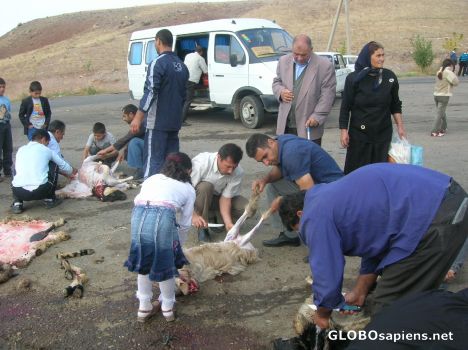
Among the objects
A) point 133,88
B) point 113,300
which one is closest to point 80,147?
point 133,88

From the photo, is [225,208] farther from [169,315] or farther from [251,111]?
[251,111]

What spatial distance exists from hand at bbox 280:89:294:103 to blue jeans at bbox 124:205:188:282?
237cm

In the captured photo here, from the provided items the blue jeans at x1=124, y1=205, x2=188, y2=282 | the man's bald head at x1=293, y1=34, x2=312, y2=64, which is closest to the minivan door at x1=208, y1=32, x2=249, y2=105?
the man's bald head at x1=293, y1=34, x2=312, y2=64

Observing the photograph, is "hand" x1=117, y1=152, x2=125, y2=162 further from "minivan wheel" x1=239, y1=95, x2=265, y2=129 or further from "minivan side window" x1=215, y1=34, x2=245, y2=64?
"minivan side window" x1=215, y1=34, x2=245, y2=64

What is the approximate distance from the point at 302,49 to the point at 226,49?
6334 millimetres

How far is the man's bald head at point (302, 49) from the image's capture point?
5.16 metres

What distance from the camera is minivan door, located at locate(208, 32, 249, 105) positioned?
1095cm

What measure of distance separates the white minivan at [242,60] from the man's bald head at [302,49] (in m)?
5.20

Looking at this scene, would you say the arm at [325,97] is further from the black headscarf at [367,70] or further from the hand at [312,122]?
the black headscarf at [367,70]

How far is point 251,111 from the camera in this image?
11.1 metres

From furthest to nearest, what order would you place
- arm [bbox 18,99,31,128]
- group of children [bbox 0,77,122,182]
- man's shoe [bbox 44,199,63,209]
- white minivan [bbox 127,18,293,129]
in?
white minivan [bbox 127,18,293,129], arm [bbox 18,99,31,128], group of children [bbox 0,77,122,182], man's shoe [bbox 44,199,63,209]

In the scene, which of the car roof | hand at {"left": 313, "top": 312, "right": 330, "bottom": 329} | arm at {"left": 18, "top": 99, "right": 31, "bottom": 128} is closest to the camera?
hand at {"left": 313, "top": 312, "right": 330, "bottom": 329}

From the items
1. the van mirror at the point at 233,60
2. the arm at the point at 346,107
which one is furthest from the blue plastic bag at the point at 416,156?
the van mirror at the point at 233,60

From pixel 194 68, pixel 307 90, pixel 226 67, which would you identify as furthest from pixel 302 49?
pixel 194 68
